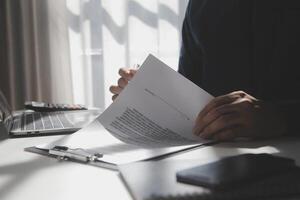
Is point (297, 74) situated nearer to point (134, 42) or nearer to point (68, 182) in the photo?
point (68, 182)

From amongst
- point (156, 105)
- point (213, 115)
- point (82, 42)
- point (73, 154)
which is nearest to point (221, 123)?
point (213, 115)

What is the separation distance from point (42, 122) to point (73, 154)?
0.39 m

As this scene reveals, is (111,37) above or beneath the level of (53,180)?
above

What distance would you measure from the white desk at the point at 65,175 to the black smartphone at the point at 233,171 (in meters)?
0.06

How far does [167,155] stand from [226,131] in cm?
15

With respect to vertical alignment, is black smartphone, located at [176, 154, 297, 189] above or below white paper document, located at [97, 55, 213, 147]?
below

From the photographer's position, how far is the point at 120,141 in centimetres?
69

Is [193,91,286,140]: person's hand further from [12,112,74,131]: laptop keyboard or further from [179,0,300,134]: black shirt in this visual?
[12,112,74,131]: laptop keyboard

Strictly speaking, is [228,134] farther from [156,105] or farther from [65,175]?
[65,175]

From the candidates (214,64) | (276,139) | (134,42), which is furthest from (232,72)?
(134,42)

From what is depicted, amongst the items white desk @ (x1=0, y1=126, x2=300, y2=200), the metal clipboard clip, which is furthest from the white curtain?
the metal clipboard clip

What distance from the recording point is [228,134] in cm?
70

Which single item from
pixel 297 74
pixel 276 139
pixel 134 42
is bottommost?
pixel 276 139

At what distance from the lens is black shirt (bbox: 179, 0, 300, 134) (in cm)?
94
